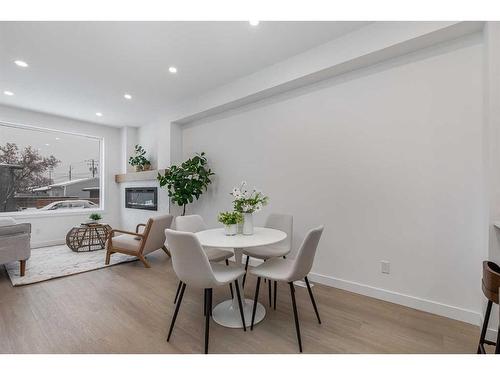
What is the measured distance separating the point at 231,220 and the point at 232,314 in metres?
0.84

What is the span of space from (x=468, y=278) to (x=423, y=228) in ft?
1.67

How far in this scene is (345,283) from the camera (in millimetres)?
2779

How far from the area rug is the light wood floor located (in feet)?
0.94

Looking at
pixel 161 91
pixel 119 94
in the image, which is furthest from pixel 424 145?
pixel 119 94

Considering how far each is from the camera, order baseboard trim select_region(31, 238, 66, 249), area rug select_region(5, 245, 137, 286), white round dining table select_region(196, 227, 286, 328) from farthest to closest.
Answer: baseboard trim select_region(31, 238, 66, 249) → area rug select_region(5, 245, 137, 286) → white round dining table select_region(196, 227, 286, 328)

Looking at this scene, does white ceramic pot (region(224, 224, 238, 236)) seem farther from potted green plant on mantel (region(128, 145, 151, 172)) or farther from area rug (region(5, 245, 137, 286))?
potted green plant on mantel (region(128, 145, 151, 172))

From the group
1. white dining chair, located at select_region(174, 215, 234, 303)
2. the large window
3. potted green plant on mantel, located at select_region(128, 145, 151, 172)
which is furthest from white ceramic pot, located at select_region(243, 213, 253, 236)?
the large window

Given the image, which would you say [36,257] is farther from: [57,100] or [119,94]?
[119,94]

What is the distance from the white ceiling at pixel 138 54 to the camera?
240 cm

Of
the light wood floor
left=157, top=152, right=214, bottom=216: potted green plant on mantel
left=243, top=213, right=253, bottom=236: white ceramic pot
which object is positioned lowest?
the light wood floor

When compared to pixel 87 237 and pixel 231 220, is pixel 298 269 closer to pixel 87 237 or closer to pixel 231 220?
pixel 231 220

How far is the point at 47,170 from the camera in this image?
5.16 metres

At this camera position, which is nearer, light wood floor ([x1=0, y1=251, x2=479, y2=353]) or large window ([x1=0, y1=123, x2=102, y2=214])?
light wood floor ([x1=0, y1=251, x2=479, y2=353])

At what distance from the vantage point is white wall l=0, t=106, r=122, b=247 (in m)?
4.75
